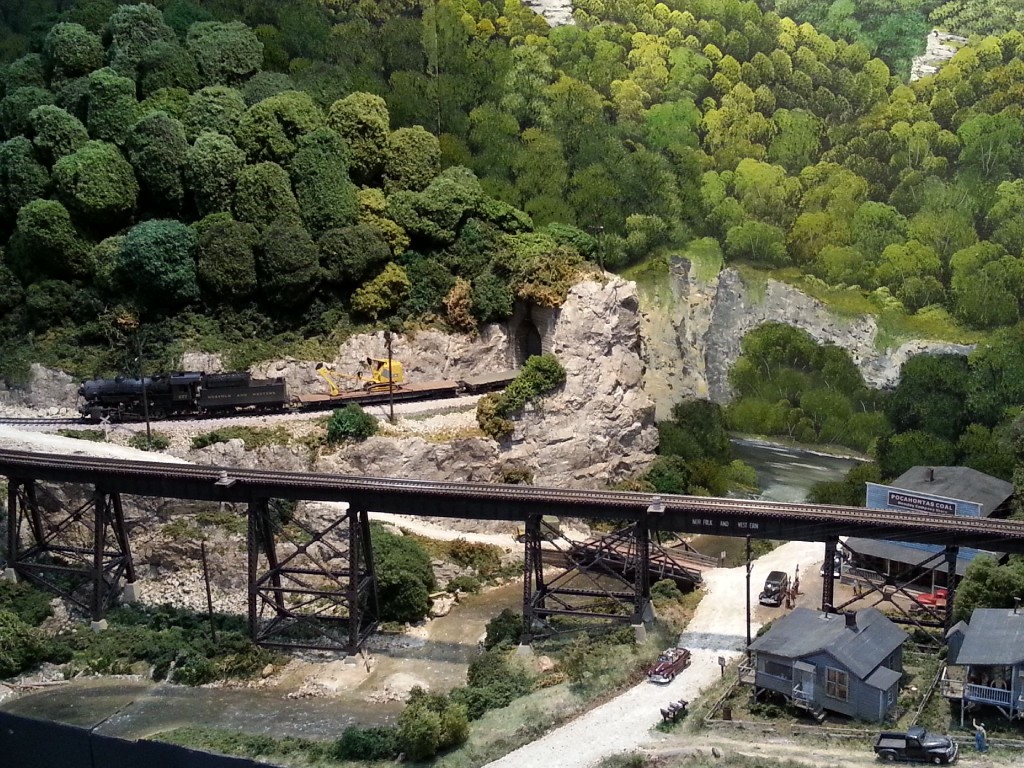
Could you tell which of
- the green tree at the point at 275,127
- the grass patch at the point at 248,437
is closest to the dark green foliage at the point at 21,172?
the green tree at the point at 275,127

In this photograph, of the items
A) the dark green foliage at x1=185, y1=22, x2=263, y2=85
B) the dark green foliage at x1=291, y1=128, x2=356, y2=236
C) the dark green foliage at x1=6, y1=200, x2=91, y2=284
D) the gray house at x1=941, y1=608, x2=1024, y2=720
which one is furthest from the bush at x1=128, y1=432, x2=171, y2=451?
the gray house at x1=941, y1=608, x2=1024, y2=720

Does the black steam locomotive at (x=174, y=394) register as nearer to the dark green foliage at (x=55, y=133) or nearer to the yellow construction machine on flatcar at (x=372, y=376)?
the yellow construction machine on flatcar at (x=372, y=376)

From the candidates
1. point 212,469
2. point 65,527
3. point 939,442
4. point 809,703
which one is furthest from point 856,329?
point 65,527

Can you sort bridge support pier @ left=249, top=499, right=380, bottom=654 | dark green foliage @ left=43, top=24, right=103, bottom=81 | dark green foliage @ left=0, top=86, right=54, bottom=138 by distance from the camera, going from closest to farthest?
bridge support pier @ left=249, top=499, right=380, bottom=654 < dark green foliage @ left=0, top=86, right=54, bottom=138 < dark green foliage @ left=43, top=24, right=103, bottom=81

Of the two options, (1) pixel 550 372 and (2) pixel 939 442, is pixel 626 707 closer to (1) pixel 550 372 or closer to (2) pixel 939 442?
(1) pixel 550 372

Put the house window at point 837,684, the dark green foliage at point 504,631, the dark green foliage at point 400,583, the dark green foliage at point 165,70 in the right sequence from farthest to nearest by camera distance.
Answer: the dark green foliage at point 165,70 → the dark green foliage at point 400,583 → the dark green foliage at point 504,631 → the house window at point 837,684

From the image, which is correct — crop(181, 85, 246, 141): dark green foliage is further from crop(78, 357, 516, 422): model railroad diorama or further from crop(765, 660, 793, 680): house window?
crop(765, 660, 793, 680): house window
